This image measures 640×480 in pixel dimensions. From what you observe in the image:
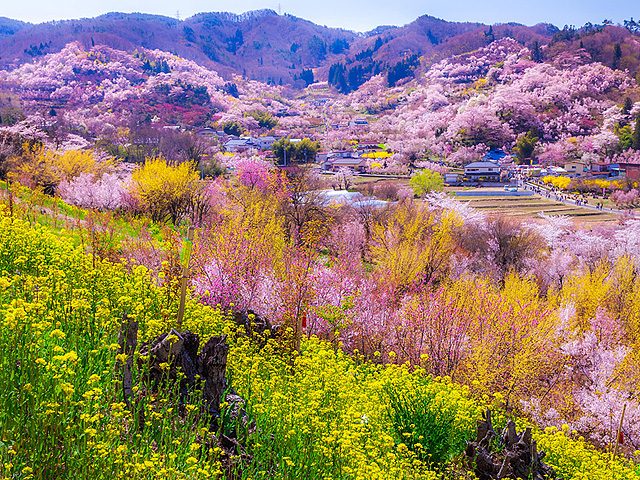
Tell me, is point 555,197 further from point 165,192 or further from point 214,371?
point 214,371

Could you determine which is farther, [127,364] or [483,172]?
[483,172]

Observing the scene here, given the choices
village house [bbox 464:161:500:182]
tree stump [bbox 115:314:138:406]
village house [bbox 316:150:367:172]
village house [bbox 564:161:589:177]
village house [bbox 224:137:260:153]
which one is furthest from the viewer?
village house [bbox 224:137:260:153]

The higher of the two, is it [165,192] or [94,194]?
[165,192]

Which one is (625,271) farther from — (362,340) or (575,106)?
(575,106)

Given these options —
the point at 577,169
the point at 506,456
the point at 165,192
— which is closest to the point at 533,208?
the point at 577,169

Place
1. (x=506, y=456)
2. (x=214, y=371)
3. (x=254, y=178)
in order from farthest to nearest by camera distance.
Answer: (x=254, y=178)
(x=506, y=456)
(x=214, y=371)

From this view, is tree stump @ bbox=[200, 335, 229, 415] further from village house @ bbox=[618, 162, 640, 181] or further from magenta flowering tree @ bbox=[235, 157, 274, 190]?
village house @ bbox=[618, 162, 640, 181]

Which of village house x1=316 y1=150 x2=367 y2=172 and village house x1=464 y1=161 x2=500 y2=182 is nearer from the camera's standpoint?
village house x1=464 y1=161 x2=500 y2=182

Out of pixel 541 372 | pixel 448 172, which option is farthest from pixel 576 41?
pixel 541 372

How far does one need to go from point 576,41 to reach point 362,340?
186721mm

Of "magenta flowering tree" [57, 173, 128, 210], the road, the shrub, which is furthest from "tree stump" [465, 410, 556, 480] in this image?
the road

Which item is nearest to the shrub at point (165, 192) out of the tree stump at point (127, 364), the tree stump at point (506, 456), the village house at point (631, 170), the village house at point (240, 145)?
the tree stump at point (127, 364)

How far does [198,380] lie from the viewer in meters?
6.13

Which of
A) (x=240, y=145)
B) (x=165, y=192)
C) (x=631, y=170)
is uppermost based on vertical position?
(x=240, y=145)
